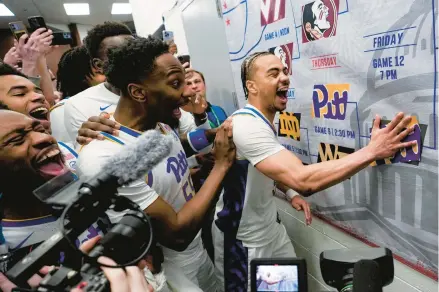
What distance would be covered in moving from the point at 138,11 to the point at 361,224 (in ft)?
13.0

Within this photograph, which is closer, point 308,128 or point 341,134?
point 341,134

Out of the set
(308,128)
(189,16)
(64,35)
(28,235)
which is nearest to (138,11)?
(189,16)

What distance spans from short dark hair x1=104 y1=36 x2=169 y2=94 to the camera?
0.68 meters

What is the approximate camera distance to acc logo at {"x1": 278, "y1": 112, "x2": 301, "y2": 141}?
59.1 inches

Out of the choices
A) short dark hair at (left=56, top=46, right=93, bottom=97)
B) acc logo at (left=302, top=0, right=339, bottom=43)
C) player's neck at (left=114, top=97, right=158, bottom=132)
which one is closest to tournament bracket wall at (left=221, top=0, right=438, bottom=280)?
acc logo at (left=302, top=0, right=339, bottom=43)

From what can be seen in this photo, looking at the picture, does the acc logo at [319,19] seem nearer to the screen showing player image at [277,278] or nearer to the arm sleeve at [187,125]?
the arm sleeve at [187,125]

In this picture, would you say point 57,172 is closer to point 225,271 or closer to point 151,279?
point 151,279

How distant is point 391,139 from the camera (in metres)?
0.99

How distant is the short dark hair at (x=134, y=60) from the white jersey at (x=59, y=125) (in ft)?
2.81

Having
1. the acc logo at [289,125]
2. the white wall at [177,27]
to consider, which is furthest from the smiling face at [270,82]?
the white wall at [177,27]

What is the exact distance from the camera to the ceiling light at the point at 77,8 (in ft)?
21.3

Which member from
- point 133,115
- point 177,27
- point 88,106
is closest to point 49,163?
point 133,115

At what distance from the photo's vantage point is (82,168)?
3.24ft

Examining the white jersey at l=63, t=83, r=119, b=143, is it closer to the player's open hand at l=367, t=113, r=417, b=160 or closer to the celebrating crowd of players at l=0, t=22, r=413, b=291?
the celebrating crowd of players at l=0, t=22, r=413, b=291
